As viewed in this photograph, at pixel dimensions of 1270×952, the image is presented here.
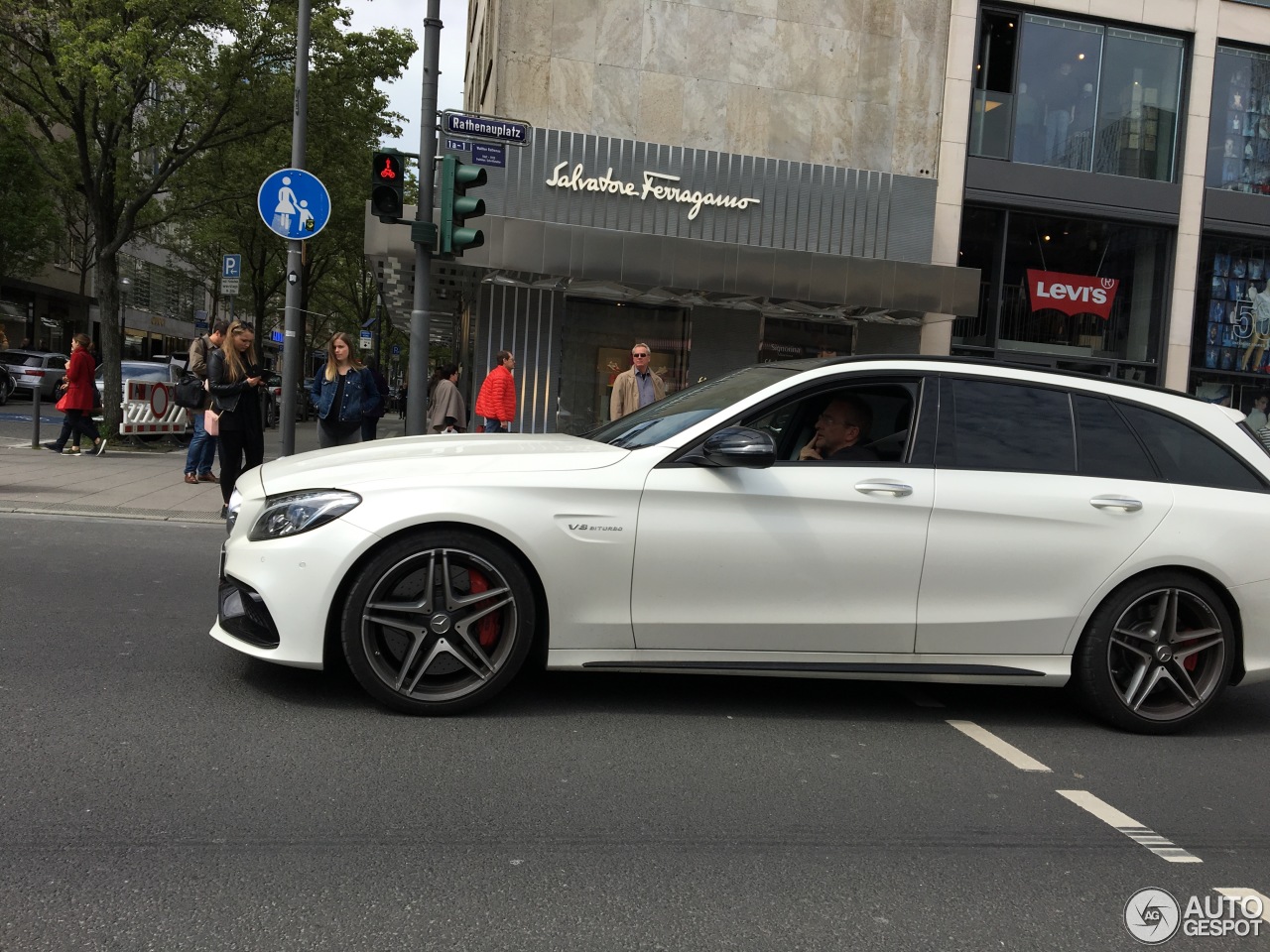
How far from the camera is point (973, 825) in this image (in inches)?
138

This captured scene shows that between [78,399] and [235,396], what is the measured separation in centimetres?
674

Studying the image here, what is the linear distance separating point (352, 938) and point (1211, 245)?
19458 millimetres

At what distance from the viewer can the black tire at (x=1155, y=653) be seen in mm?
4562

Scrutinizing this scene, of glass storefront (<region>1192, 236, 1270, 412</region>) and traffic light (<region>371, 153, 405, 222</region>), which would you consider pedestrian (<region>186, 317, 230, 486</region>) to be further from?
glass storefront (<region>1192, 236, 1270, 412</region>)

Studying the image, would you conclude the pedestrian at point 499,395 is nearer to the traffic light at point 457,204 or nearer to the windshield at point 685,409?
A: the traffic light at point 457,204

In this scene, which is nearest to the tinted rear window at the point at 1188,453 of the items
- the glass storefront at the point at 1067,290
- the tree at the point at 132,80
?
the glass storefront at the point at 1067,290

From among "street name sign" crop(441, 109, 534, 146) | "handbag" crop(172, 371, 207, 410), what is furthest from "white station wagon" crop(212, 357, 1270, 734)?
"handbag" crop(172, 371, 207, 410)

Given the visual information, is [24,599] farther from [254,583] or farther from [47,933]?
[47,933]

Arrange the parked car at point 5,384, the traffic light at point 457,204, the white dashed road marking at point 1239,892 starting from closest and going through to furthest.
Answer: the white dashed road marking at point 1239,892, the traffic light at point 457,204, the parked car at point 5,384

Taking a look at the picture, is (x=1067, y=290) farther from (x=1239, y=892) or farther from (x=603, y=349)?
(x=1239, y=892)

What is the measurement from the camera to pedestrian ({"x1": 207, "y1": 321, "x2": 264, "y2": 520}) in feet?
30.8

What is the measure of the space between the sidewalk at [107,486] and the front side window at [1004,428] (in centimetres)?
742

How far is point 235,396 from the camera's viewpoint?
9445mm

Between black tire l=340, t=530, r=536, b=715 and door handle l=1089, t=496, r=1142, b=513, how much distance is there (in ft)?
7.98
